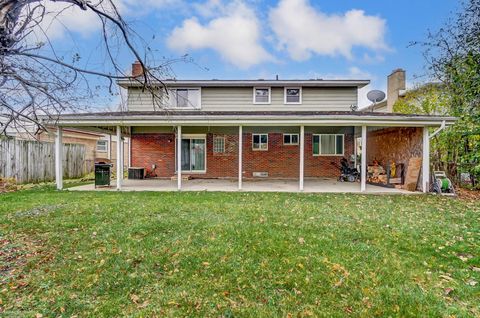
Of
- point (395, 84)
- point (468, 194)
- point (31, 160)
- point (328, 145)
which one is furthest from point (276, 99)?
point (31, 160)

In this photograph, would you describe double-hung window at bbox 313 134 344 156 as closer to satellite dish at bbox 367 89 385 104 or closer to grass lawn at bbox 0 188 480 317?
satellite dish at bbox 367 89 385 104

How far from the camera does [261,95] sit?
49.3ft

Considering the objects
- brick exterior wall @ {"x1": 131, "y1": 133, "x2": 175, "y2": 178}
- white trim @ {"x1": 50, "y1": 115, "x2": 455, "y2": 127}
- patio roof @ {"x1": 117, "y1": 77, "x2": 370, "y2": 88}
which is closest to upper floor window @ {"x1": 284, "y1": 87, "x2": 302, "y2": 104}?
patio roof @ {"x1": 117, "y1": 77, "x2": 370, "y2": 88}

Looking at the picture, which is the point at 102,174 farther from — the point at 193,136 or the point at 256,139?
the point at 256,139

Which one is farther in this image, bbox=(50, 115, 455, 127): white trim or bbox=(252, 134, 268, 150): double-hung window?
bbox=(252, 134, 268, 150): double-hung window

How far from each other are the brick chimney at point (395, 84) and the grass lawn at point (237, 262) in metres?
14.7

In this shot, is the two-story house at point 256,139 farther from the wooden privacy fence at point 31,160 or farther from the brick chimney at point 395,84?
the brick chimney at point 395,84

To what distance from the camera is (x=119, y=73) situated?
11.6ft

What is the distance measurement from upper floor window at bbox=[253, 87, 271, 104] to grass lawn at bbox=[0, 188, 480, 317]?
898 cm

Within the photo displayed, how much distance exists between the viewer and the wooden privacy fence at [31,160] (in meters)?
11.8

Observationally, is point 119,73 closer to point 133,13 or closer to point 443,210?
point 133,13

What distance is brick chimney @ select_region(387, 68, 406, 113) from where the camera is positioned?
19.2 metres

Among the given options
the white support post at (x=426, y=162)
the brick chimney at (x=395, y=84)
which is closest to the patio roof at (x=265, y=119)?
the white support post at (x=426, y=162)

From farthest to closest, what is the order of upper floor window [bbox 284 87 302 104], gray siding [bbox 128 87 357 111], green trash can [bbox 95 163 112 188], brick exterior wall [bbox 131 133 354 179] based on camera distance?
brick exterior wall [bbox 131 133 354 179] → upper floor window [bbox 284 87 302 104] → gray siding [bbox 128 87 357 111] → green trash can [bbox 95 163 112 188]
